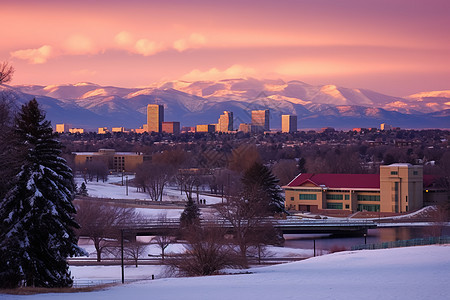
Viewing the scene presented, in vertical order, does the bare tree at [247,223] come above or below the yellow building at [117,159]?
below

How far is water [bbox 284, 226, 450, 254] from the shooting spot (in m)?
51.3

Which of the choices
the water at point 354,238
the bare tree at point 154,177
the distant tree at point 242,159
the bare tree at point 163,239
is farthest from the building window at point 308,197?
the distant tree at point 242,159

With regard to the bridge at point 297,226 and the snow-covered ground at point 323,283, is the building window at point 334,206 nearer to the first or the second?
the bridge at point 297,226

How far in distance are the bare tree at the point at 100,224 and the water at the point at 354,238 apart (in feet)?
41.6

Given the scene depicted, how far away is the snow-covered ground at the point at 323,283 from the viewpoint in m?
20.1

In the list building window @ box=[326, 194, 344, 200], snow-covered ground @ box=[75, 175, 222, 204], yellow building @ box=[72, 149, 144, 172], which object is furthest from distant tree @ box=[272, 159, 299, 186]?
yellow building @ box=[72, 149, 144, 172]

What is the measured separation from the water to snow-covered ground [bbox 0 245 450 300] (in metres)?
19.5

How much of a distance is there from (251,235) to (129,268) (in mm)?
8402

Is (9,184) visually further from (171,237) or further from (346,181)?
(346,181)

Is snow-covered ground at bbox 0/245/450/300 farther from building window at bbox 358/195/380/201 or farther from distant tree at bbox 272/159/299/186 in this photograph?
distant tree at bbox 272/159/299/186

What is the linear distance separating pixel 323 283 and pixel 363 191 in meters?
50.3

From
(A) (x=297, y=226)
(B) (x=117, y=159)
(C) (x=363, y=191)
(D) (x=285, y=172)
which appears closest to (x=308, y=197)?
(C) (x=363, y=191)

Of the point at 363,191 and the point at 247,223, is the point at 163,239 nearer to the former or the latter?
the point at 247,223

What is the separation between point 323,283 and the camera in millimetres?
22844
